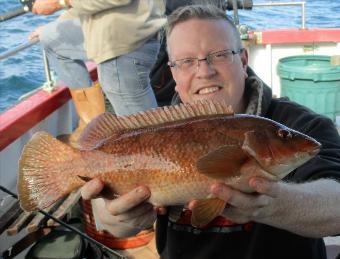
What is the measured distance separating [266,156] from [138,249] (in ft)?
7.45

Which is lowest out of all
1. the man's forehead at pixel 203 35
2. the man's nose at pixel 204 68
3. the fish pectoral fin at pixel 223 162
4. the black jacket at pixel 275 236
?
the black jacket at pixel 275 236

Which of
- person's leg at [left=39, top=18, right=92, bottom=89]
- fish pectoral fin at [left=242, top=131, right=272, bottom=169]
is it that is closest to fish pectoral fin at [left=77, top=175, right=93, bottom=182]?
fish pectoral fin at [left=242, top=131, right=272, bottom=169]

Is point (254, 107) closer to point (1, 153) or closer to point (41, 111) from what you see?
point (1, 153)

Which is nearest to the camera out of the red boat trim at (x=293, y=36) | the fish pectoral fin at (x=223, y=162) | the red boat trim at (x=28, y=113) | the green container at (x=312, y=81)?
the fish pectoral fin at (x=223, y=162)

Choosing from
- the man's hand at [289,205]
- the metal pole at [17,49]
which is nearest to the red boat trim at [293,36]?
the metal pole at [17,49]

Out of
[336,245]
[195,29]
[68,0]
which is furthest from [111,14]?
[336,245]

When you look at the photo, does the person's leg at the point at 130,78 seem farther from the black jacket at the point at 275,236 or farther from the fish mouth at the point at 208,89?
the black jacket at the point at 275,236

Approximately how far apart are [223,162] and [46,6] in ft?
9.81

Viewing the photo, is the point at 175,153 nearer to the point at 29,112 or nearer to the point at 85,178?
the point at 85,178

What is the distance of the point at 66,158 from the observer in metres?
1.68

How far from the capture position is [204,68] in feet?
7.12

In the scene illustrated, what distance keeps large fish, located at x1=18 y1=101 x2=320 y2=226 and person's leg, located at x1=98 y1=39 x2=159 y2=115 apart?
1.63 metres

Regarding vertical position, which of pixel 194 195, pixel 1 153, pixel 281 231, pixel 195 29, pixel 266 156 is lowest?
pixel 1 153

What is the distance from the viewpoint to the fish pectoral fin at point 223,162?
1.40m
